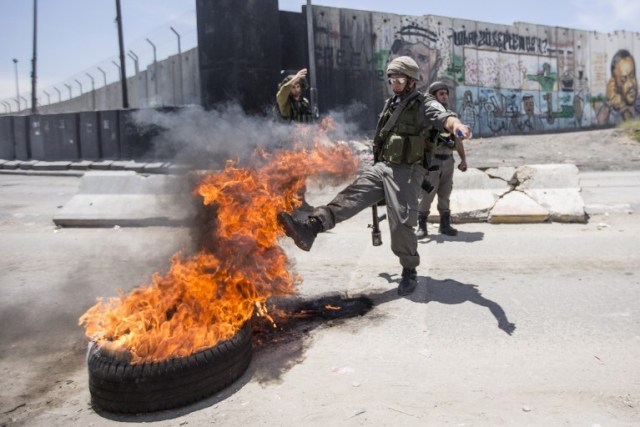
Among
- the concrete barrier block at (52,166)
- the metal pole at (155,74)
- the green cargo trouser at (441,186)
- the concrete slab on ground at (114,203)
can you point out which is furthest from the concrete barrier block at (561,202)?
the metal pole at (155,74)

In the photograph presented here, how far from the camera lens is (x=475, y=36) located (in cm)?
2062

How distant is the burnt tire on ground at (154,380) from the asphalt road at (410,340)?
68 millimetres

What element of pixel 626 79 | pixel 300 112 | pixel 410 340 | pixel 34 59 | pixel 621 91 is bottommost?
pixel 410 340

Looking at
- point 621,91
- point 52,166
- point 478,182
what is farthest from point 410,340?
point 621,91

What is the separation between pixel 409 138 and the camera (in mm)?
4309

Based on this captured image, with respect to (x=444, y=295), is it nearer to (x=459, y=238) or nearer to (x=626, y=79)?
(x=459, y=238)

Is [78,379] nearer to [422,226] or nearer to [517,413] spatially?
[517,413]

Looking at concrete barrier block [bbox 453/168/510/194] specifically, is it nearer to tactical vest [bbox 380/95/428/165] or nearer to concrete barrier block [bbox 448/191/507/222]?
concrete barrier block [bbox 448/191/507/222]

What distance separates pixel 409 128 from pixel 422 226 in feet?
8.37

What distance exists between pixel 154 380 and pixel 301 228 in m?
1.67

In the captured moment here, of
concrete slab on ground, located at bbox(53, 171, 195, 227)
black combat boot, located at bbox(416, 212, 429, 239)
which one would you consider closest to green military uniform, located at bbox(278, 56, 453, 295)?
black combat boot, located at bbox(416, 212, 429, 239)

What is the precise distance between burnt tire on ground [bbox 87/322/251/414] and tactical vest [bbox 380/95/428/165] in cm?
220

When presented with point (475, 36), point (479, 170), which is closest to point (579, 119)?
point (475, 36)

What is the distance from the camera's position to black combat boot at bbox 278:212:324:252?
12.9 feet
